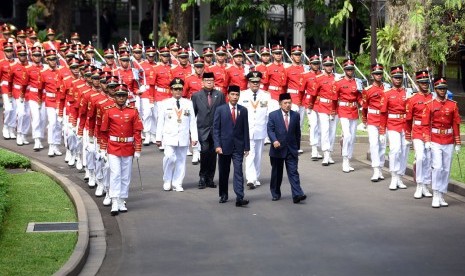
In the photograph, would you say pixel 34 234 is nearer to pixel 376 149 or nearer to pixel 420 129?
pixel 420 129

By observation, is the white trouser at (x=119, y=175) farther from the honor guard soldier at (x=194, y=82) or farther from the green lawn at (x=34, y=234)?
the honor guard soldier at (x=194, y=82)

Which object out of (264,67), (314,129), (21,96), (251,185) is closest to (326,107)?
(314,129)

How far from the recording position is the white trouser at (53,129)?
2592 cm

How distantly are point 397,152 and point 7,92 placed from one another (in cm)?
1007

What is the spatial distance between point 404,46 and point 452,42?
1.22 metres

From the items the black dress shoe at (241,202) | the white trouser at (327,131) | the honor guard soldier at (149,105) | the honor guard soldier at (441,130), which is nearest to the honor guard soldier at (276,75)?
the white trouser at (327,131)

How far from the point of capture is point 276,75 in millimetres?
27234

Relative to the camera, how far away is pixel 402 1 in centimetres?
2767

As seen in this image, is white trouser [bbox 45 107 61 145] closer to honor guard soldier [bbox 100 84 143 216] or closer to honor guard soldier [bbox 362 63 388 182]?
honor guard soldier [bbox 100 84 143 216]

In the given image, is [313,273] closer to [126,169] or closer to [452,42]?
[126,169]

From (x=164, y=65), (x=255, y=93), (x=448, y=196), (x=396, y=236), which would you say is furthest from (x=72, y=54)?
(x=396, y=236)

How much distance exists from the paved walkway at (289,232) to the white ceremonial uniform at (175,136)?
0.31m

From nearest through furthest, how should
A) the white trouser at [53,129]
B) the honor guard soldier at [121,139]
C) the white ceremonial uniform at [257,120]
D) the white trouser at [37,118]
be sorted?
the honor guard soldier at [121,139] → the white ceremonial uniform at [257,120] → the white trouser at [53,129] → the white trouser at [37,118]

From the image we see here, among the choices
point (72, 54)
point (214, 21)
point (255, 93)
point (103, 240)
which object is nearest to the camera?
point (103, 240)
